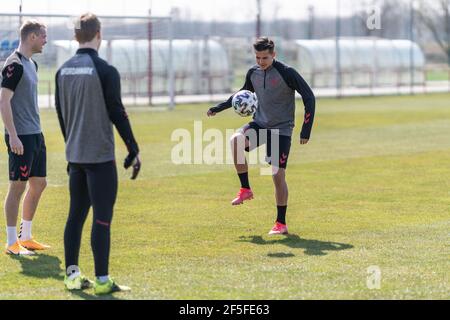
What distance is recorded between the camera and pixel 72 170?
732cm

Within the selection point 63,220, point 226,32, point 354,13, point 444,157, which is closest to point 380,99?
point 226,32

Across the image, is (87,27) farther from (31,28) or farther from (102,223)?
(31,28)

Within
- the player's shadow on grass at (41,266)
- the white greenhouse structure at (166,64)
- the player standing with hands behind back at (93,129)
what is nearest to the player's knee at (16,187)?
the player's shadow on grass at (41,266)

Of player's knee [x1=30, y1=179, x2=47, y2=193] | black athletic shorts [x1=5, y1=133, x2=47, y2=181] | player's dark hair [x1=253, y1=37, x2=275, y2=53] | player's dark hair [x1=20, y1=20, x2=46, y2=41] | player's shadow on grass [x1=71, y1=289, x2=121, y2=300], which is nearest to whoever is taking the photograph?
player's shadow on grass [x1=71, y1=289, x2=121, y2=300]

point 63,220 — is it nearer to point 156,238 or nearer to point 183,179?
point 156,238

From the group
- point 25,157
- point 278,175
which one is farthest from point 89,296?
point 278,175

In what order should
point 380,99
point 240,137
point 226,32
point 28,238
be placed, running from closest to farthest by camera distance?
point 28,238
point 240,137
point 380,99
point 226,32

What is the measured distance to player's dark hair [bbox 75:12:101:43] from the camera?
7.00 metres

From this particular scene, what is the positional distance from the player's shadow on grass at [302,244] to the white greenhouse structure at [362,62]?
126ft

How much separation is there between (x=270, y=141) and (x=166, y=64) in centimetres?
2813

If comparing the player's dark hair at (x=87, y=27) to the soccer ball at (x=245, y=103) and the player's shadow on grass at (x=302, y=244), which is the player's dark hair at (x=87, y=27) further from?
the soccer ball at (x=245, y=103)

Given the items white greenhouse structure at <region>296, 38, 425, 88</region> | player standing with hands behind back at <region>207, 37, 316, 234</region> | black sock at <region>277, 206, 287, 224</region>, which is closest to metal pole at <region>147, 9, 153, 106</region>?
white greenhouse structure at <region>296, 38, 425, 88</region>

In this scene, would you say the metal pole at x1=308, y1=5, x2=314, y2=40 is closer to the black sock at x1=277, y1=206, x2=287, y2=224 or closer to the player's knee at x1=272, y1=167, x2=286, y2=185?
the player's knee at x1=272, y1=167, x2=286, y2=185
